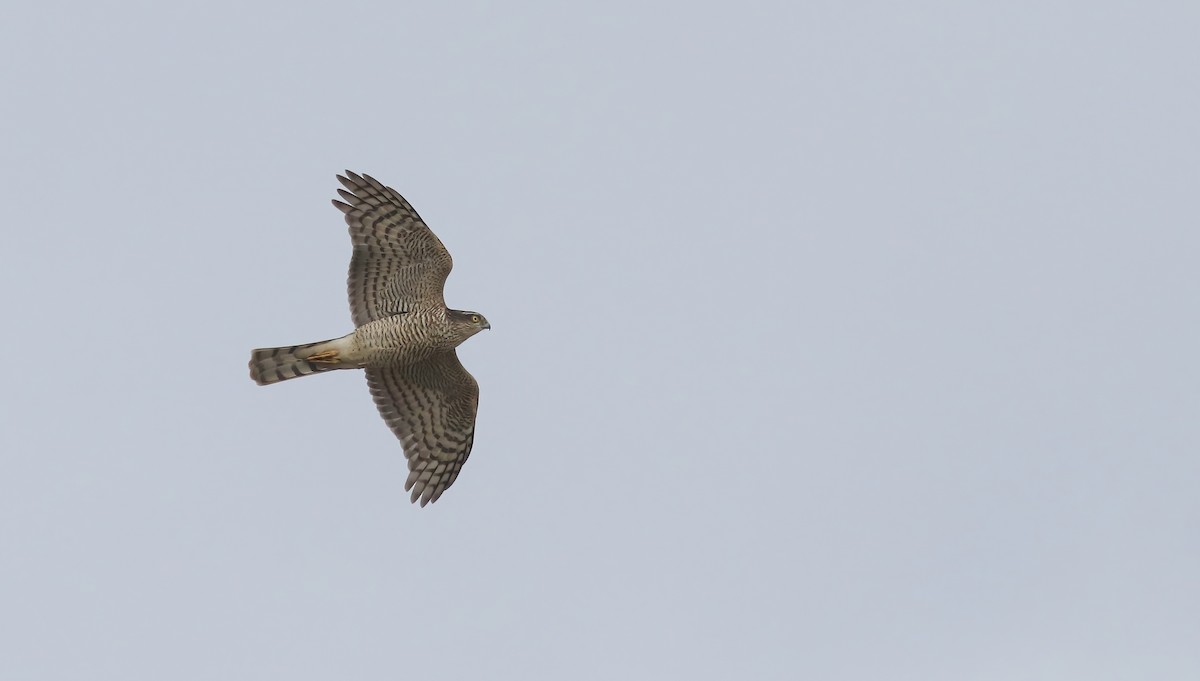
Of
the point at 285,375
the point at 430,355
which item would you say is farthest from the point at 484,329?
the point at 285,375

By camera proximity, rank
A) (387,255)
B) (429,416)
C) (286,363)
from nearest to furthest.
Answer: (387,255), (286,363), (429,416)

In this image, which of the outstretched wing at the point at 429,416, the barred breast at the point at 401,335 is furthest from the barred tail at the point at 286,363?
the outstretched wing at the point at 429,416

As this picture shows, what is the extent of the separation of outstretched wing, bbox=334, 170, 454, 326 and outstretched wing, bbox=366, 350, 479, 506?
1270 millimetres

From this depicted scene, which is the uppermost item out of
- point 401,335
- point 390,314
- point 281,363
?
point 390,314

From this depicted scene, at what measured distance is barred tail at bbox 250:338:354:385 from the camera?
2355cm

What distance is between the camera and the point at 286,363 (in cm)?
2362

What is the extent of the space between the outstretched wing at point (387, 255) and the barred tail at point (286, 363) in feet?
1.95

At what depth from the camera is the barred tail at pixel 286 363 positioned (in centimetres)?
2355

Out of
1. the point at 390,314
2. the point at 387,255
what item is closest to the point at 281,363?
the point at 390,314

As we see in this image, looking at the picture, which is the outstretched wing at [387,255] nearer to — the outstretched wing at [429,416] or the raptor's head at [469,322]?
the raptor's head at [469,322]

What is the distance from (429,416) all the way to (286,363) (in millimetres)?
2123

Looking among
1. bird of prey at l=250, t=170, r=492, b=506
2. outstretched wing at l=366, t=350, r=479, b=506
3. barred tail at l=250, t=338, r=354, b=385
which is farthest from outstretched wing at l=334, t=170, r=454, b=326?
outstretched wing at l=366, t=350, r=479, b=506

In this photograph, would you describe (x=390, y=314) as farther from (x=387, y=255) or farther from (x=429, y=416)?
(x=429, y=416)

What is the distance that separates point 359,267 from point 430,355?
54.8 inches
